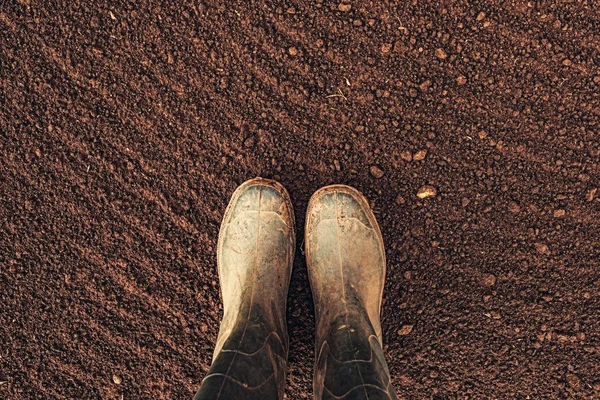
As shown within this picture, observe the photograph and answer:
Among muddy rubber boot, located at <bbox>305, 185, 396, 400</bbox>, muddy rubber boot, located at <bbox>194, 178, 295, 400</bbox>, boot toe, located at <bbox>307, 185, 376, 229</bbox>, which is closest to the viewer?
muddy rubber boot, located at <bbox>194, 178, 295, 400</bbox>

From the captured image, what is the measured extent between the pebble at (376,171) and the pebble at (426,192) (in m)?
0.18

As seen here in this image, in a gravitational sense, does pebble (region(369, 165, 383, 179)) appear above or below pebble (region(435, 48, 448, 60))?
below

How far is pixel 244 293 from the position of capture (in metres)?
1.72

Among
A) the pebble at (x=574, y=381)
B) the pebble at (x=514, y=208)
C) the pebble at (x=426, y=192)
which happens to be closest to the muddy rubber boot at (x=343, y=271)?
the pebble at (x=426, y=192)

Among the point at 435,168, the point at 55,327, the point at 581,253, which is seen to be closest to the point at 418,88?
the point at 435,168

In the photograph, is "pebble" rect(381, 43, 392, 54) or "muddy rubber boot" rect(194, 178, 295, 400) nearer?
"muddy rubber boot" rect(194, 178, 295, 400)

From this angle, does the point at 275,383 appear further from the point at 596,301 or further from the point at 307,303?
the point at 596,301

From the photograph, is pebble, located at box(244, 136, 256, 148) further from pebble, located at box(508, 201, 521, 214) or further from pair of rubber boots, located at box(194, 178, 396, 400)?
pebble, located at box(508, 201, 521, 214)

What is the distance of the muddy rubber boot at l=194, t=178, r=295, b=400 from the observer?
56.8 inches

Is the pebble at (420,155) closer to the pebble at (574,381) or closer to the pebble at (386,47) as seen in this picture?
the pebble at (386,47)

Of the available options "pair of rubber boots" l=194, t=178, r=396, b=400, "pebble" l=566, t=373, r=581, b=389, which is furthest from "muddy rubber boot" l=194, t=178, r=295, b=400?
"pebble" l=566, t=373, r=581, b=389

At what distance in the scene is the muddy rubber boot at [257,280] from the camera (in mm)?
1442

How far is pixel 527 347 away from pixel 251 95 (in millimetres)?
1582

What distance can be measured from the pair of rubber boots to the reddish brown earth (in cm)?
10
